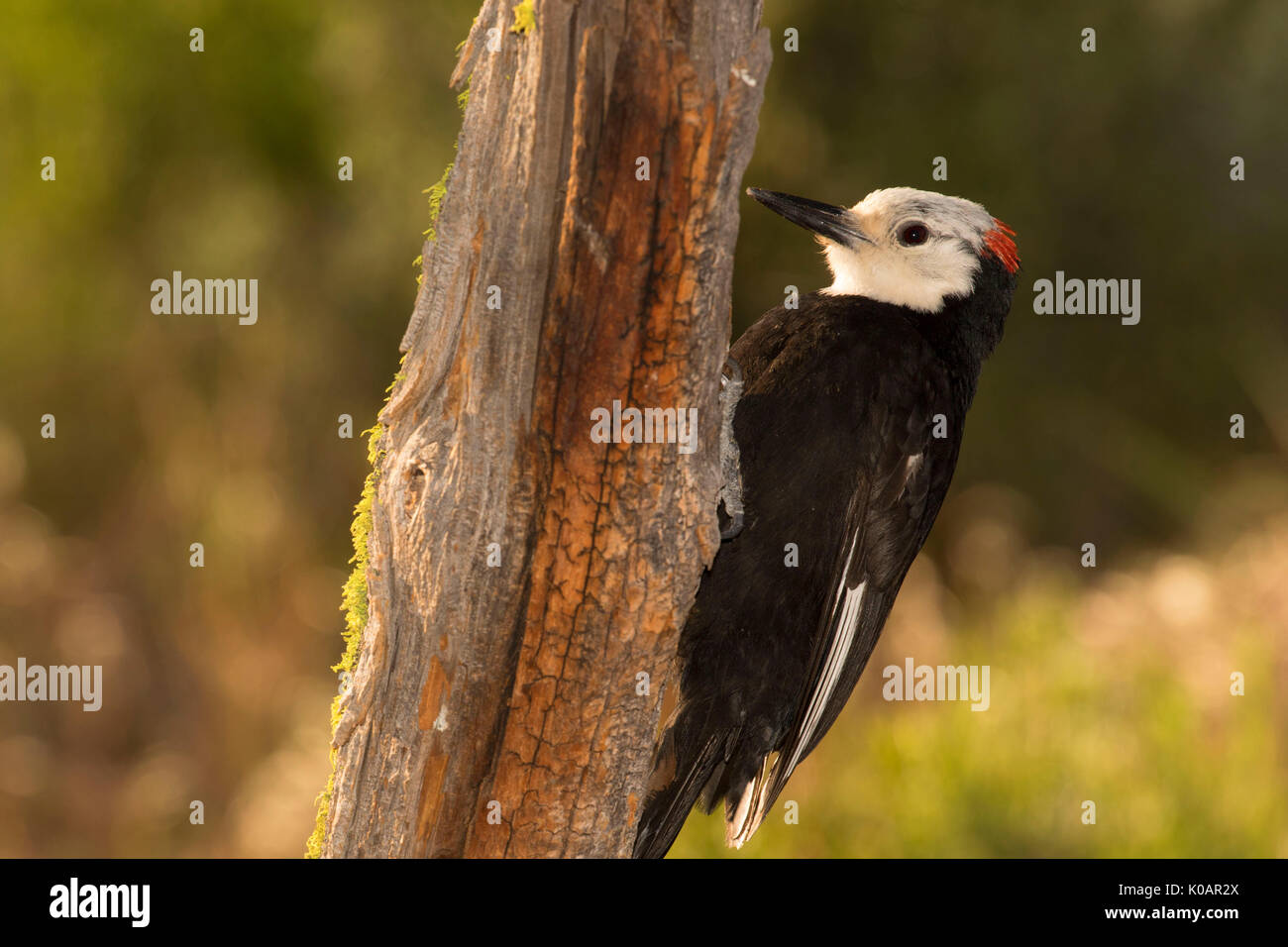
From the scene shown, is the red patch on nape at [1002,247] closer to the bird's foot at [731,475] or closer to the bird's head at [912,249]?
the bird's head at [912,249]

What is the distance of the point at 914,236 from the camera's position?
122 inches

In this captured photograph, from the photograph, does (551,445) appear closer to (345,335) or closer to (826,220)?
(826,220)

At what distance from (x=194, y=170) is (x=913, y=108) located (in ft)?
13.7

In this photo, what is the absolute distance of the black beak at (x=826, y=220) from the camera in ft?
10.0

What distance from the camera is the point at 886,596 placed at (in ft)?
9.88

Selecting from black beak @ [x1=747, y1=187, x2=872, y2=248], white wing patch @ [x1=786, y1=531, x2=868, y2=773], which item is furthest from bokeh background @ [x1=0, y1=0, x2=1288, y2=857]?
black beak @ [x1=747, y1=187, x2=872, y2=248]

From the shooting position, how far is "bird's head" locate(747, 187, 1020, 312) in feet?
10.1

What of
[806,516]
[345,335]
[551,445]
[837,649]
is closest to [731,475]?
[806,516]

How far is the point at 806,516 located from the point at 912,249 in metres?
0.79

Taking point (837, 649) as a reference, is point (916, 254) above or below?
above

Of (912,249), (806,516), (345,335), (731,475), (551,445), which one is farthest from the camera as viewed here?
(345,335)

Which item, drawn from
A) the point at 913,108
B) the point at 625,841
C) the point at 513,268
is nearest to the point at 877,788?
the point at 625,841

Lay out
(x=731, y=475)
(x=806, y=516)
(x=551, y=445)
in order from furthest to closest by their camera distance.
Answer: (x=806, y=516) → (x=731, y=475) → (x=551, y=445)

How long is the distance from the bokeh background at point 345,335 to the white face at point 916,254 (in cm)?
256
